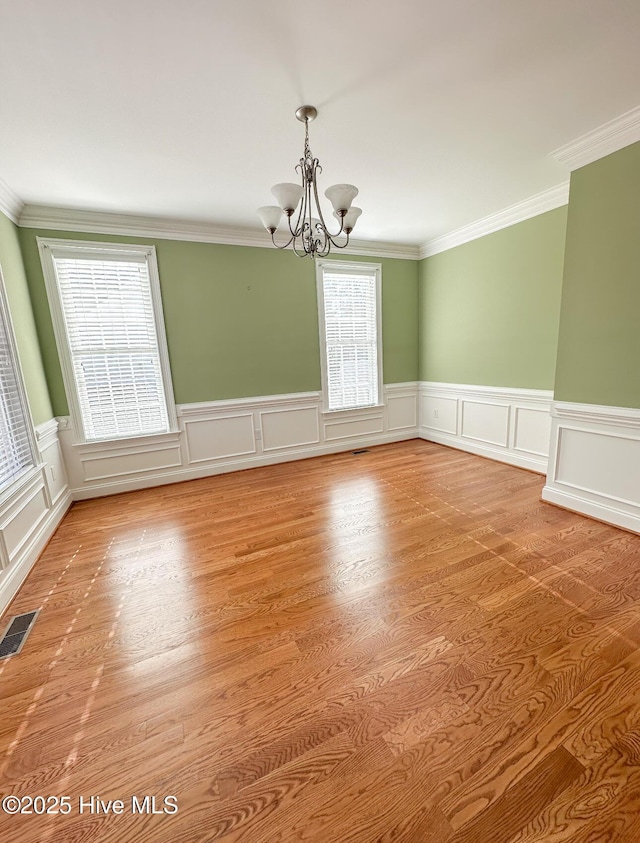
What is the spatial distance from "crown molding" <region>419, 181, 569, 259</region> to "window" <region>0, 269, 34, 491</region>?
4.54 metres

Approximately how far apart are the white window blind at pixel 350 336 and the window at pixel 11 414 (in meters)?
3.07

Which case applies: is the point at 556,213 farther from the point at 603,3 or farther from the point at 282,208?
the point at 282,208

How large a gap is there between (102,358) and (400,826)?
390 cm

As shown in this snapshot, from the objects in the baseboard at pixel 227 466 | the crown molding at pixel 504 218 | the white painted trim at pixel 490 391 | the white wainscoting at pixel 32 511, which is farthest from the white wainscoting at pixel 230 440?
the crown molding at pixel 504 218

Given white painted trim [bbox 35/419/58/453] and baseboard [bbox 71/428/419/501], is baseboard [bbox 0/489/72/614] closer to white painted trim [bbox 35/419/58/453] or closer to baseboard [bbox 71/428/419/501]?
baseboard [bbox 71/428/419/501]

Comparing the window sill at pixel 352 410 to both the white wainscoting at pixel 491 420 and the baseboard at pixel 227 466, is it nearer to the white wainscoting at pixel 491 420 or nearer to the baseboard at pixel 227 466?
the baseboard at pixel 227 466

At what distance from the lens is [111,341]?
3.42m

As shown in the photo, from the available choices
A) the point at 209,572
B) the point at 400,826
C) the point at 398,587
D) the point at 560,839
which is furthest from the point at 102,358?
the point at 560,839

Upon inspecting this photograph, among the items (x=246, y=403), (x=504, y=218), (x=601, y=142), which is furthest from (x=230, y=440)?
(x=601, y=142)

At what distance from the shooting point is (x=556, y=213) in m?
3.15

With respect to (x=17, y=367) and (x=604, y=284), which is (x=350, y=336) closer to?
(x=604, y=284)

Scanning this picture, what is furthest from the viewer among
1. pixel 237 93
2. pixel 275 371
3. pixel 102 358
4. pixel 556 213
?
pixel 275 371

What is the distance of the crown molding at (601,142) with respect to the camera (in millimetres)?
2137

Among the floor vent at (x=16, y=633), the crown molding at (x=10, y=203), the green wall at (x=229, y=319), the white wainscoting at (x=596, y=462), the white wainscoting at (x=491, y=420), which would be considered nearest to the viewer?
the floor vent at (x=16, y=633)
